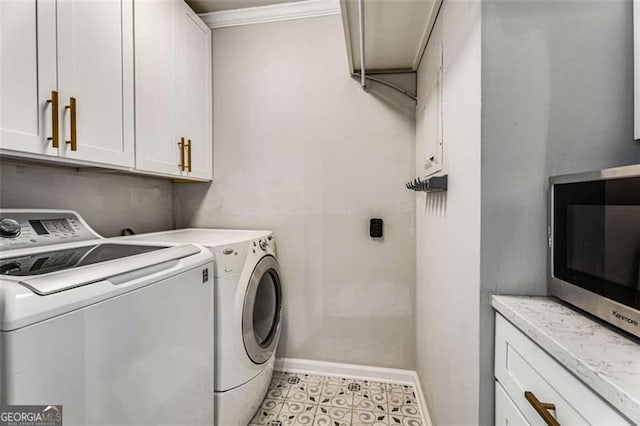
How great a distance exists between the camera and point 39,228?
1230 mm

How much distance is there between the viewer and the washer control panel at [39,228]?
3.62ft

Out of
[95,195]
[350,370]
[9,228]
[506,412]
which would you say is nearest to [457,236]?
[506,412]

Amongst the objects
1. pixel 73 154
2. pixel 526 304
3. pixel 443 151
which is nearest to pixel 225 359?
pixel 73 154

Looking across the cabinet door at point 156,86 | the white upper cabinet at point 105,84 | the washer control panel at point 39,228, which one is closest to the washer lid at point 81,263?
the washer control panel at point 39,228

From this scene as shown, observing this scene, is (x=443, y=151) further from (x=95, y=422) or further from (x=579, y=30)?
(x=95, y=422)

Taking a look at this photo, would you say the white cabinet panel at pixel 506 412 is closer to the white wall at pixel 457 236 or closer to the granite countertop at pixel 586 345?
the white wall at pixel 457 236

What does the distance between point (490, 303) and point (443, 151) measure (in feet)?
2.08

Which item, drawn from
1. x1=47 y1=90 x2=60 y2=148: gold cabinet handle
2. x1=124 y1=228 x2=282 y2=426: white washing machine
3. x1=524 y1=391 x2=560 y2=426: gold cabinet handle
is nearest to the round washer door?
x1=124 y1=228 x2=282 y2=426: white washing machine

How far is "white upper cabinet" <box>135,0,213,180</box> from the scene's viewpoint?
4.91 feet

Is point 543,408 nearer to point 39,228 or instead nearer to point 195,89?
point 39,228

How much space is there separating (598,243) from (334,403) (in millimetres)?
1627

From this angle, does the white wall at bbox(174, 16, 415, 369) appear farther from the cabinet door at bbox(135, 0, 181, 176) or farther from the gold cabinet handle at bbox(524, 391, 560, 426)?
the gold cabinet handle at bbox(524, 391, 560, 426)

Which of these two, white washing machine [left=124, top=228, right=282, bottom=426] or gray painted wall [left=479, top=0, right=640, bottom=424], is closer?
gray painted wall [left=479, top=0, right=640, bottom=424]

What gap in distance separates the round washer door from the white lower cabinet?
1.14 metres
